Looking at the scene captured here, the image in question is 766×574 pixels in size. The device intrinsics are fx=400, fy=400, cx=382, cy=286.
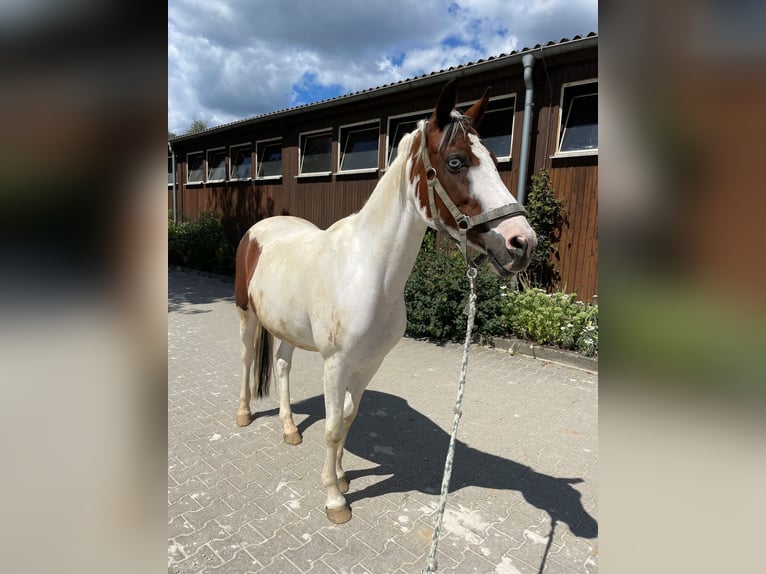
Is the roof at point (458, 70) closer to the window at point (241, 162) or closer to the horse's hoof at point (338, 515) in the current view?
the window at point (241, 162)

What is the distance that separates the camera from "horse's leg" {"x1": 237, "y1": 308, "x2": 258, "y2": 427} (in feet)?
11.8

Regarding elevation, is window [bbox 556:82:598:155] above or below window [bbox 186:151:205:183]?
below

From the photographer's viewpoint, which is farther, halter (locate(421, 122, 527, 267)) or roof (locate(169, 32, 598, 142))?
roof (locate(169, 32, 598, 142))

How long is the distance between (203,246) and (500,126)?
9.60 m

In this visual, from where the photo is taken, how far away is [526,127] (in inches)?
259

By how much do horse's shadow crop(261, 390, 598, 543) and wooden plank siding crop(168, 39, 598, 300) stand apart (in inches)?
170

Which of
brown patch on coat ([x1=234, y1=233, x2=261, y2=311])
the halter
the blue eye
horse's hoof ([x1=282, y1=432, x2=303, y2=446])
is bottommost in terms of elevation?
horse's hoof ([x1=282, y1=432, x2=303, y2=446])

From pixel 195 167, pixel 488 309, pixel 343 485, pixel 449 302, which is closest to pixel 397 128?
pixel 449 302

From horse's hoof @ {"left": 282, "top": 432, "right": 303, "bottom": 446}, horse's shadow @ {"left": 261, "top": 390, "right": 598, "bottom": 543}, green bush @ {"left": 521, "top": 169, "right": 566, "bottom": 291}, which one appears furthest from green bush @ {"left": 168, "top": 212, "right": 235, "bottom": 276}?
horse's hoof @ {"left": 282, "top": 432, "right": 303, "bottom": 446}

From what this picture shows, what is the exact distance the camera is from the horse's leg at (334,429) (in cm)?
232

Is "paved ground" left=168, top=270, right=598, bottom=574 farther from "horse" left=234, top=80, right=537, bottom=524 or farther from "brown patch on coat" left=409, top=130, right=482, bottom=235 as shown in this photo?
"brown patch on coat" left=409, top=130, right=482, bottom=235

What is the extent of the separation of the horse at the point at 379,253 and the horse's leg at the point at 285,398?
0.19 ft
